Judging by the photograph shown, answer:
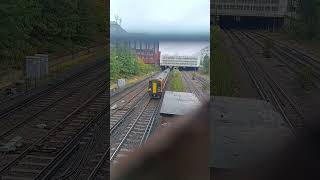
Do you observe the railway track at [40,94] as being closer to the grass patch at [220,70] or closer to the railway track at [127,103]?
the railway track at [127,103]

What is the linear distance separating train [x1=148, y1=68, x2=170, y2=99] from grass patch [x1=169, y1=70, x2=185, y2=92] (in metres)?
0.03

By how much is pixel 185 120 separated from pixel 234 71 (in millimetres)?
1847

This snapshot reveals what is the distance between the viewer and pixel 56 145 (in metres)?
3.16

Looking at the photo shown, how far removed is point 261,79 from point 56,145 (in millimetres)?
1787

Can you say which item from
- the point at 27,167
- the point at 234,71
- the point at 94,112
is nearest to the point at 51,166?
the point at 27,167

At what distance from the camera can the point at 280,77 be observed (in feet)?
7.04

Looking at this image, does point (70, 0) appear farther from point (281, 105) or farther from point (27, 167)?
point (281, 105)

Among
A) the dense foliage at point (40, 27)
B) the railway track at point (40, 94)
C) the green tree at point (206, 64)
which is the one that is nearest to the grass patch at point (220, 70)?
the green tree at point (206, 64)

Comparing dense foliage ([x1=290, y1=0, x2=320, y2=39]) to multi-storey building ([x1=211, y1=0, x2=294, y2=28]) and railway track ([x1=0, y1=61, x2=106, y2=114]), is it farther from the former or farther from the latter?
railway track ([x1=0, y1=61, x2=106, y2=114])

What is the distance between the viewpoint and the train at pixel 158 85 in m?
1.71

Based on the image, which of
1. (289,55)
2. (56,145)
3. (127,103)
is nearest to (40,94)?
(56,145)

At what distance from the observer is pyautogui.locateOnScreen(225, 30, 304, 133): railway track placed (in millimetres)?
2143

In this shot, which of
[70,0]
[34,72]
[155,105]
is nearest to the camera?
[155,105]

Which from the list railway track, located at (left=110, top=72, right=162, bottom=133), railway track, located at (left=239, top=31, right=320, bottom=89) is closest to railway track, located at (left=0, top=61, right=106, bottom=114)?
railway track, located at (left=110, top=72, right=162, bottom=133)
